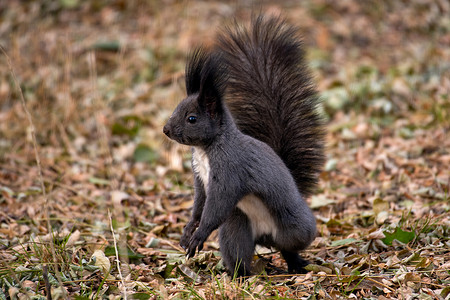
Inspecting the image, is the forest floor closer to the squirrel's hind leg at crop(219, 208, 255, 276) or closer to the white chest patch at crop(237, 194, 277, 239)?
the squirrel's hind leg at crop(219, 208, 255, 276)

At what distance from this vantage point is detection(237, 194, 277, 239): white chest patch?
9.10 feet

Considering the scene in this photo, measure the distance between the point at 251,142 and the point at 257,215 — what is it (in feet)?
1.25

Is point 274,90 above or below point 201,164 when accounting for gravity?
above

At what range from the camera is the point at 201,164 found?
2.74 m

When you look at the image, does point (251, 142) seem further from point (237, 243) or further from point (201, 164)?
point (237, 243)

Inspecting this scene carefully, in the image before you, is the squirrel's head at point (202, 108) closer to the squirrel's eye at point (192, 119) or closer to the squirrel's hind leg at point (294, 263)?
the squirrel's eye at point (192, 119)

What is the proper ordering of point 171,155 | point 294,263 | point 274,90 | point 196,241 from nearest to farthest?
point 196,241 → point 294,263 → point 274,90 → point 171,155

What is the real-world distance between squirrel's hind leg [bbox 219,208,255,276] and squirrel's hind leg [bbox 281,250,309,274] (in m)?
0.23

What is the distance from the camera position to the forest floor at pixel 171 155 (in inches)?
105

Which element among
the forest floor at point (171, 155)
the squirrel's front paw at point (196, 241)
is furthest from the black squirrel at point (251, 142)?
the forest floor at point (171, 155)

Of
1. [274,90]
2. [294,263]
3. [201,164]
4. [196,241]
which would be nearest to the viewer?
[196,241]

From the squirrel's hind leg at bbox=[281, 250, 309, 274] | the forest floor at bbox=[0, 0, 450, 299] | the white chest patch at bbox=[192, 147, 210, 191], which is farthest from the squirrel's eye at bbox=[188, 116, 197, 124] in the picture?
the squirrel's hind leg at bbox=[281, 250, 309, 274]

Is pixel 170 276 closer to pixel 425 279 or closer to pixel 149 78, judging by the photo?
pixel 425 279

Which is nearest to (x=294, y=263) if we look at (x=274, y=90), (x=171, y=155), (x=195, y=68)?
(x=274, y=90)
